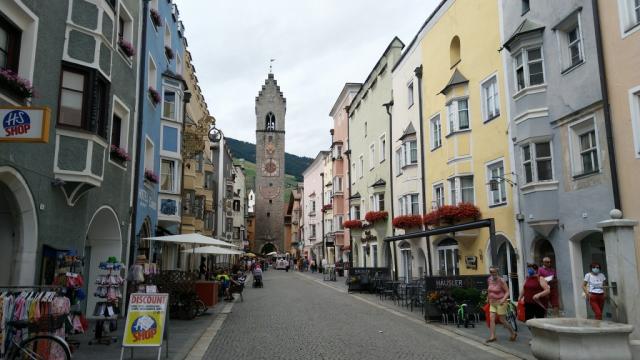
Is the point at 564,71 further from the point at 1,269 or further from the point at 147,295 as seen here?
the point at 1,269

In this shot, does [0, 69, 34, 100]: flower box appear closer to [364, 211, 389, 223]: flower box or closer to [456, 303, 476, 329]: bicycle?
[456, 303, 476, 329]: bicycle

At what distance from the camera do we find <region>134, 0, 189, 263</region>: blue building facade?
65.4 feet

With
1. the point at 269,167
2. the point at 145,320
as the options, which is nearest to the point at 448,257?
the point at 145,320

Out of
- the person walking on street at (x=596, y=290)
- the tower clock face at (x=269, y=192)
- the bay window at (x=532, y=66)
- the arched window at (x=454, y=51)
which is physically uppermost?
the tower clock face at (x=269, y=192)

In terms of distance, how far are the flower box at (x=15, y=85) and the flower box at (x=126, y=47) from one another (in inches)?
245

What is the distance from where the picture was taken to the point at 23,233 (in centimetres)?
1127

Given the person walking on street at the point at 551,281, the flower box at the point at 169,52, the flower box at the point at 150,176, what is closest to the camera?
the person walking on street at the point at 551,281

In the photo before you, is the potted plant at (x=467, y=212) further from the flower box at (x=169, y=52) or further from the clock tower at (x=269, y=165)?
the clock tower at (x=269, y=165)

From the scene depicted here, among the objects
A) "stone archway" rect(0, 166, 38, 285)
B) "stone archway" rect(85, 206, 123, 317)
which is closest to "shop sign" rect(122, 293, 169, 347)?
"stone archway" rect(0, 166, 38, 285)

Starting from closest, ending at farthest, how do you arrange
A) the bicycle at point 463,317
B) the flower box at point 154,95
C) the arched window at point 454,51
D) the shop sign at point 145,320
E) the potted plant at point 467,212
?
the shop sign at point 145,320
the bicycle at point 463,317
the potted plant at point 467,212
the flower box at point 154,95
the arched window at point 454,51

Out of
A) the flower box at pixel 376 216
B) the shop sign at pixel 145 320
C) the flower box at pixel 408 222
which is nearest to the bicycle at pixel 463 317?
the shop sign at pixel 145 320

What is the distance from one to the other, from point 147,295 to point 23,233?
3605mm

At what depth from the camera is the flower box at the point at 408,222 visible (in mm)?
26578

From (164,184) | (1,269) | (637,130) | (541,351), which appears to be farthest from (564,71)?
(164,184)
